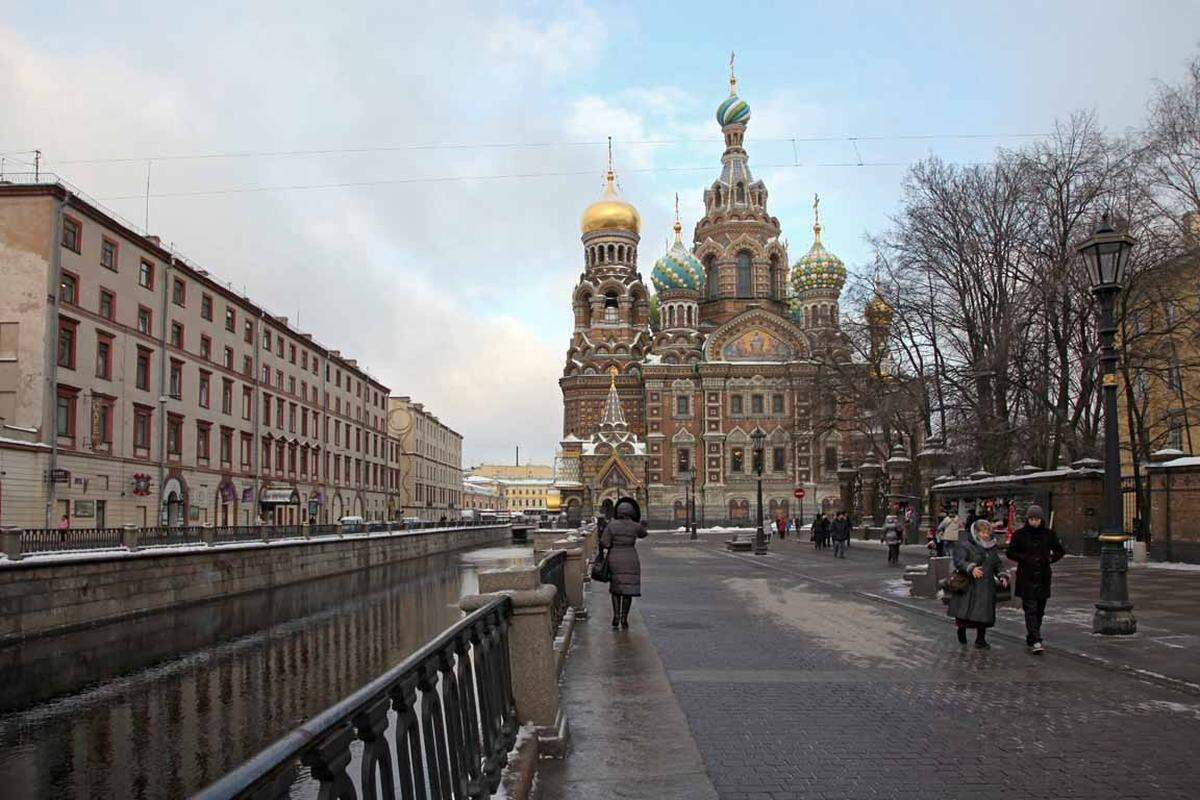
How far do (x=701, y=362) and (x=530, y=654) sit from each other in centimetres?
7478

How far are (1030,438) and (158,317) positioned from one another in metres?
31.5

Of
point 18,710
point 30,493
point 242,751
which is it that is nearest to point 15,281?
point 30,493

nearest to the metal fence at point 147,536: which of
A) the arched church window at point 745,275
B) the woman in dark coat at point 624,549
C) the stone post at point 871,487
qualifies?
the woman in dark coat at point 624,549

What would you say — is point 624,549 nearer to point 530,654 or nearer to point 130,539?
point 530,654

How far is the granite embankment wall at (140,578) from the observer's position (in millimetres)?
18672

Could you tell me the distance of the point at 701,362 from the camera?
80.5 meters

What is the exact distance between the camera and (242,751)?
11078mm

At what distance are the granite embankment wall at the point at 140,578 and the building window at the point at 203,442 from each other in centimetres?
783

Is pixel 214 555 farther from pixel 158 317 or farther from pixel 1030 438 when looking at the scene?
pixel 1030 438

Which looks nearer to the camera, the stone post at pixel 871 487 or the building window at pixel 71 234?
the building window at pixel 71 234

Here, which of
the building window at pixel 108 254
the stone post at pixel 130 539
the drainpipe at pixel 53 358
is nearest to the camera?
the stone post at pixel 130 539

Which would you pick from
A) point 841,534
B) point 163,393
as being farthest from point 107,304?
point 841,534

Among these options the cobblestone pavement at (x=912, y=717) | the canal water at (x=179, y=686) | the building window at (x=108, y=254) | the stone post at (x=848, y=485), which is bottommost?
the canal water at (x=179, y=686)

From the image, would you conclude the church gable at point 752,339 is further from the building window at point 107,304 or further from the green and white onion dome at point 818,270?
the building window at point 107,304
